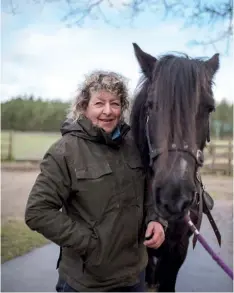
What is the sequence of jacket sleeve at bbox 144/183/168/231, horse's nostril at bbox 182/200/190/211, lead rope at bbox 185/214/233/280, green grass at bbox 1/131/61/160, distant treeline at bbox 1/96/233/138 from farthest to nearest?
green grass at bbox 1/131/61/160 < distant treeline at bbox 1/96/233/138 < lead rope at bbox 185/214/233/280 < jacket sleeve at bbox 144/183/168/231 < horse's nostril at bbox 182/200/190/211

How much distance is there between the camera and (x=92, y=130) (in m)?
1.64

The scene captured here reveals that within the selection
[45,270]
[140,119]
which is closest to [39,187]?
[140,119]

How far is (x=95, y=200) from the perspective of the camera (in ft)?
5.09

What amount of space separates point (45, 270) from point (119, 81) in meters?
2.52

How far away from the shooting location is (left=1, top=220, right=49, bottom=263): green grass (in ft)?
12.7

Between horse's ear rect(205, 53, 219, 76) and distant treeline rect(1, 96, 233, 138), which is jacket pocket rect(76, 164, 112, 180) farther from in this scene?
distant treeline rect(1, 96, 233, 138)

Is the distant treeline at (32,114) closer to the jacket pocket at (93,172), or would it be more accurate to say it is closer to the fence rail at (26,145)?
the fence rail at (26,145)

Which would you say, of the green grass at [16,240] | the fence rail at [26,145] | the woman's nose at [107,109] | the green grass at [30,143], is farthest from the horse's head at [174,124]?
the green grass at [30,143]

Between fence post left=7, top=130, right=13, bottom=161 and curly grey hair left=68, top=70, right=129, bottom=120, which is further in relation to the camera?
fence post left=7, top=130, right=13, bottom=161

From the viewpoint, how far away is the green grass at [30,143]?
4539 mm

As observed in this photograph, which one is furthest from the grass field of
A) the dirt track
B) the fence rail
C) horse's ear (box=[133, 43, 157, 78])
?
horse's ear (box=[133, 43, 157, 78])

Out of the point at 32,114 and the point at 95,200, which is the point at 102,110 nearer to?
the point at 95,200

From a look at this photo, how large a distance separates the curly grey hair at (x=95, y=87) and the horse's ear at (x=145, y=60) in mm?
321

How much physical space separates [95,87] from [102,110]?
0.12m
